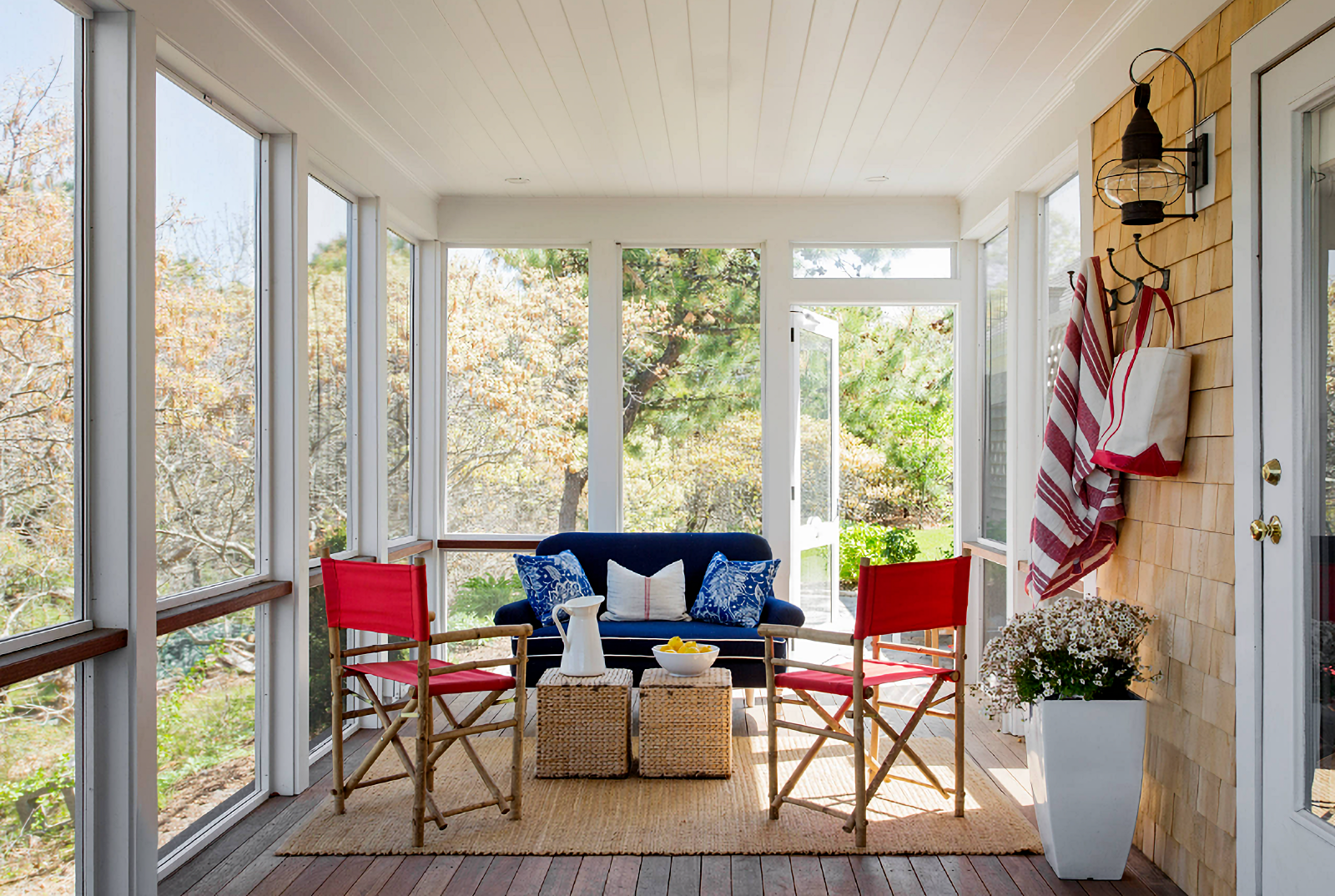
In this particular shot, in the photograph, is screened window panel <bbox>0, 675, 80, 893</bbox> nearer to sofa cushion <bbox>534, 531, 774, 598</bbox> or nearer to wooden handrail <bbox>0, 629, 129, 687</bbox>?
wooden handrail <bbox>0, 629, 129, 687</bbox>

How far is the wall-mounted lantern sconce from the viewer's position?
106 inches

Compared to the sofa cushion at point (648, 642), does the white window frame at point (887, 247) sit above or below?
above

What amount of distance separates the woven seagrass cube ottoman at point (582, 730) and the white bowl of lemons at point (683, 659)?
0.56ft

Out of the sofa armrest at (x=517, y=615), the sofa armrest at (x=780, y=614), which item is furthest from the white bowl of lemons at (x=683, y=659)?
the sofa armrest at (x=517, y=615)

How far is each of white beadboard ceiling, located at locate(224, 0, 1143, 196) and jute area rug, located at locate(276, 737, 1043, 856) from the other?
2.67 metres

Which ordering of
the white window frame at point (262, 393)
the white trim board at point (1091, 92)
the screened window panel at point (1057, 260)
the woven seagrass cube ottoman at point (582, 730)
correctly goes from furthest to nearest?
the screened window panel at point (1057, 260) < the woven seagrass cube ottoman at point (582, 730) < the white window frame at point (262, 393) < the white trim board at point (1091, 92)

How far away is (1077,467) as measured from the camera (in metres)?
3.15

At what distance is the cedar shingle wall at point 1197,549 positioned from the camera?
8.38 feet

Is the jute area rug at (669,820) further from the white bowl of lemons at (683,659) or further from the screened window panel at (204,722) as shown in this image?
the white bowl of lemons at (683,659)

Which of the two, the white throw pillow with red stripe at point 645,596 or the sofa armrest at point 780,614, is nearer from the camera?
the sofa armrest at point 780,614

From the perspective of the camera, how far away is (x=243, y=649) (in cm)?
337

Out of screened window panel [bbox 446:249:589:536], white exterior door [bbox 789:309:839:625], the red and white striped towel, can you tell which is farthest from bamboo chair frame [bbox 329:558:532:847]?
white exterior door [bbox 789:309:839:625]

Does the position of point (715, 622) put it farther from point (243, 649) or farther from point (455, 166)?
point (455, 166)

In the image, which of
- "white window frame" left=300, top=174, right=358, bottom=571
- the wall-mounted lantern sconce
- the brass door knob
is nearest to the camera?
the brass door knob
